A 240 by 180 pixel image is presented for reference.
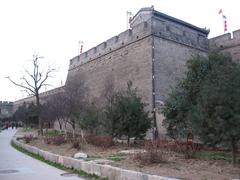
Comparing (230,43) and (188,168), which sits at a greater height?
(230,43)

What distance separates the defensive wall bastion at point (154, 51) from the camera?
1973 centimetres

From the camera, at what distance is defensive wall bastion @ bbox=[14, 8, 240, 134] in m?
19.7

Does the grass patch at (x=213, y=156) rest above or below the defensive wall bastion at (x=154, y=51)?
below

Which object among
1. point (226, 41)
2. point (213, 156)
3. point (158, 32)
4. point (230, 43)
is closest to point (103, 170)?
point (213, 156)

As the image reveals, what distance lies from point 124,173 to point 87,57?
23.7 metres

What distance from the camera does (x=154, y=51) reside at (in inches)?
792

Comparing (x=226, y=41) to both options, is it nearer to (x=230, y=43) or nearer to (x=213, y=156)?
(x=230, y=43)

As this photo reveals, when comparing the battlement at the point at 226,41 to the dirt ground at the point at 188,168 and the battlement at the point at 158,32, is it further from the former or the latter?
the dirt ground at the point at 188,168

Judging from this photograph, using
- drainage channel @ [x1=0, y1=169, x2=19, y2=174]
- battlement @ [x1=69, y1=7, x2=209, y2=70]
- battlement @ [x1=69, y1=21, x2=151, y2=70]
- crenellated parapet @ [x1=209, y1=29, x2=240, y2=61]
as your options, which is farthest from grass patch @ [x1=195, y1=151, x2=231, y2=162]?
crenellated parapet @ [x1=209, y1=29, x2=240, y2=61]

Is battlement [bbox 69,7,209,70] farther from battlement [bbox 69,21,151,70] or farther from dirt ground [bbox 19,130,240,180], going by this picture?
dirt ground [bbox 19,130,240,180]

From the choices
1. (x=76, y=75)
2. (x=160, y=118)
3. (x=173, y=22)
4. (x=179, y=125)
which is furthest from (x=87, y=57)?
(x=179, y=125)

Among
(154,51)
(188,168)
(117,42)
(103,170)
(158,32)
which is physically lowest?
(103,170)

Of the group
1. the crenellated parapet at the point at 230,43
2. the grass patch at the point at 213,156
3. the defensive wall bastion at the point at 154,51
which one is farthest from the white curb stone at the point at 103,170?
the crenellated parapet at the point at 230,43

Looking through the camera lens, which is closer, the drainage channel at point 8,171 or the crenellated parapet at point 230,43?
the drainage channel at point 8,171
